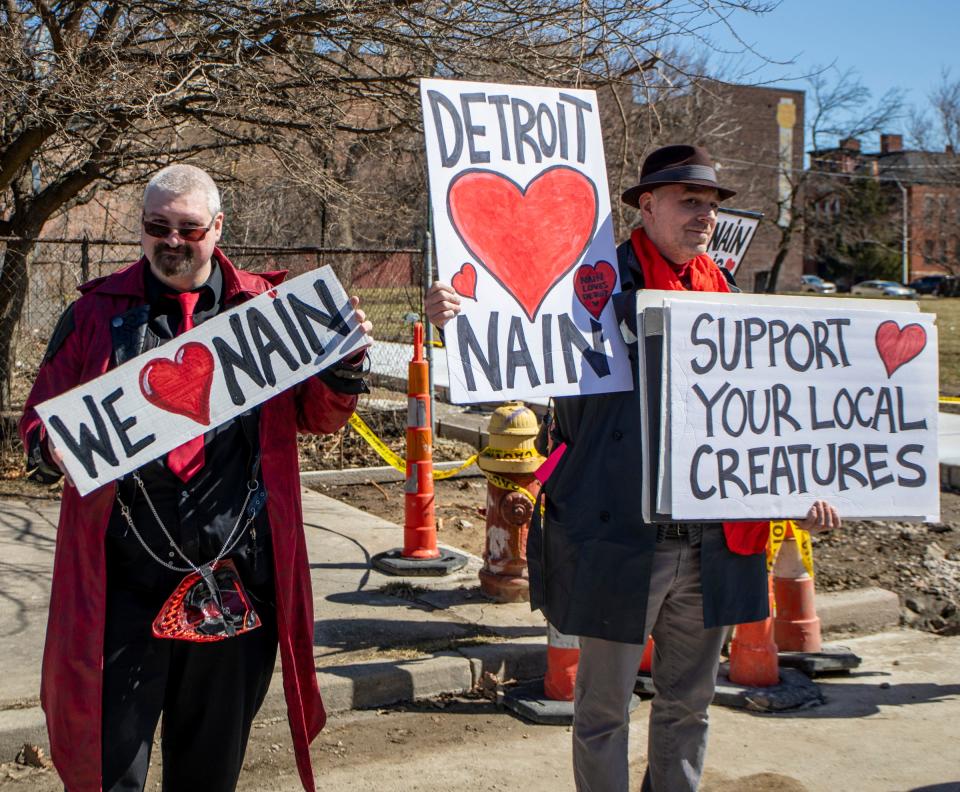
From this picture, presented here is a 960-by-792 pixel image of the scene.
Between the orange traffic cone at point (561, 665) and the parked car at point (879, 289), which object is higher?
the parked car at point (879, 289)

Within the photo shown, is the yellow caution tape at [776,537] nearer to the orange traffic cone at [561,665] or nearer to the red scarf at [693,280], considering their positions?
the orange traffic cone at [561,665]

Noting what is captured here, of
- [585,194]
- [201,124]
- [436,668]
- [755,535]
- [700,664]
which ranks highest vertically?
[201,124]

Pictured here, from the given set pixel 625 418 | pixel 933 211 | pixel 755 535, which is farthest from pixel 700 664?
pixel 933 211

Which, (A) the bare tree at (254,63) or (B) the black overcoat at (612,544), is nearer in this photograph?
(B) the black overcoat at (612,544)

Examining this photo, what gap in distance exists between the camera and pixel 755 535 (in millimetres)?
3141

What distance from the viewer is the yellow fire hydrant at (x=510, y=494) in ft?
18.8

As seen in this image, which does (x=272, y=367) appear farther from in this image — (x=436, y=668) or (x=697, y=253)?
(x=436, y=668)

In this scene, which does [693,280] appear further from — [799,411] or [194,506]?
[194,506]

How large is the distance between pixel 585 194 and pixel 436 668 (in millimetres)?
2502

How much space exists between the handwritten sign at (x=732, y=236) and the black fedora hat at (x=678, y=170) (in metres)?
4.61

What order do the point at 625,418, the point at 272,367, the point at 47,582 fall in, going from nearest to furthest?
the point at 272,367
the point at 625,418
the point at 47,582

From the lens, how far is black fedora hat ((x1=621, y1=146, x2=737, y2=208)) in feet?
10.1

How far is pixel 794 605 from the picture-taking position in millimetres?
5371

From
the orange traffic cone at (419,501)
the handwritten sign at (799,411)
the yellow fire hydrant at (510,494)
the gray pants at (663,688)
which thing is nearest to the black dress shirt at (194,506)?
the gray pants at (663,688)
